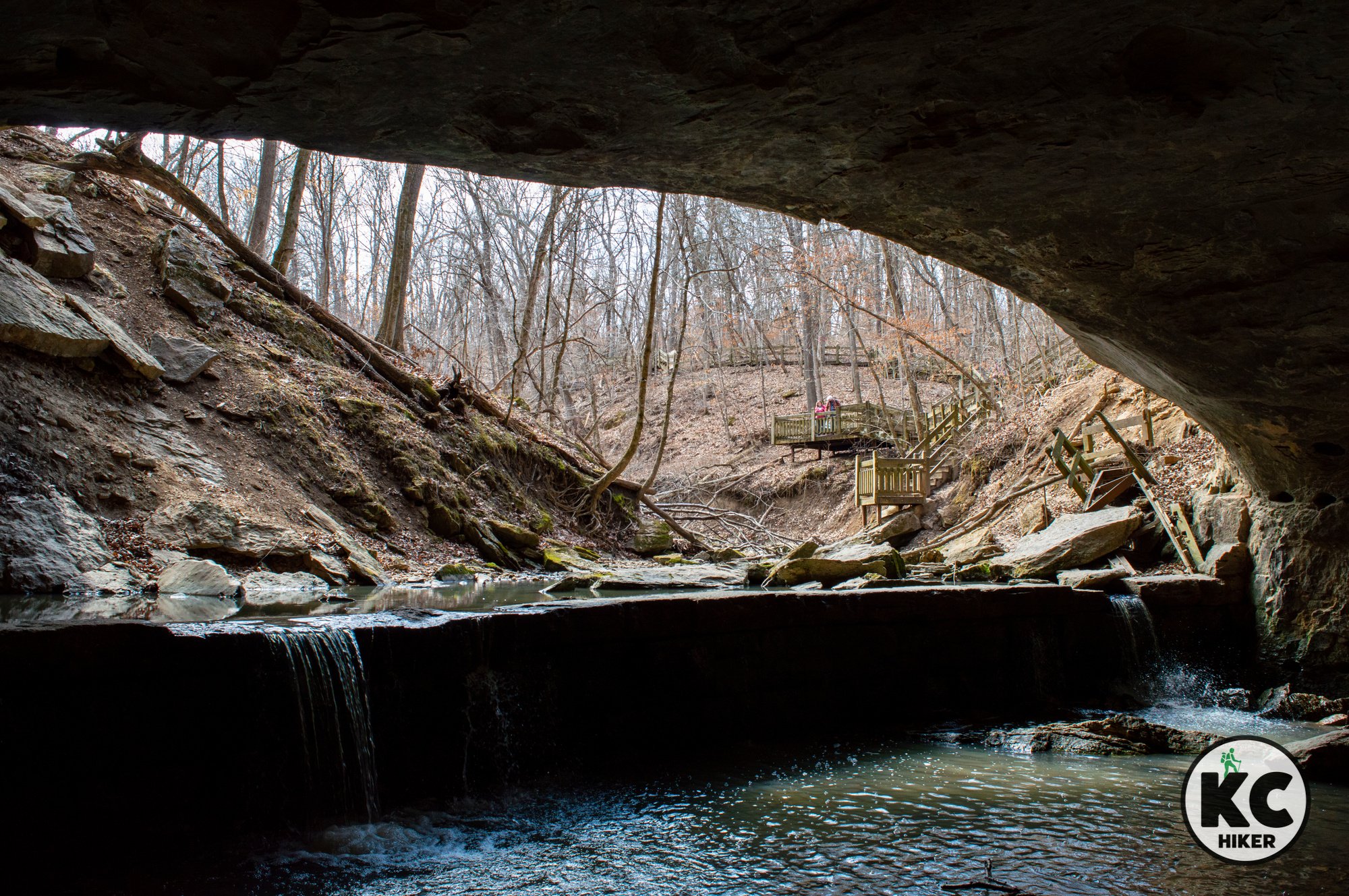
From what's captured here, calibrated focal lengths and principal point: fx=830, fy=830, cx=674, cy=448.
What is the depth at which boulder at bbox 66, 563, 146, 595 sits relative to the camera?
6406 mm

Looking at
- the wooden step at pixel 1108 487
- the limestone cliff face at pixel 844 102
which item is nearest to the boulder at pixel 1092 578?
the wooden step at pixel 1108 487

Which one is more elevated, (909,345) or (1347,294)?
(909,345)

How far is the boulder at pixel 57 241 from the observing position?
9.56 metres

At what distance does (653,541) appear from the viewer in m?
14.3

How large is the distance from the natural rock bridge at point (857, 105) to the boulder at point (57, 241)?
7989 mm

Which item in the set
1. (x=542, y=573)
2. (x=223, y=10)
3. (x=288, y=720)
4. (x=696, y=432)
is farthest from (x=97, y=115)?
(x=696, y=432)

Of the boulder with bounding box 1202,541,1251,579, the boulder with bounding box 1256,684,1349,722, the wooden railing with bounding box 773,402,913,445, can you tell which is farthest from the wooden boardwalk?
the boulder with bounding box 1256,684,1349,722

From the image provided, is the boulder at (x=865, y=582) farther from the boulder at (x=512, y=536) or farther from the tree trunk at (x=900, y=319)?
the tree trunk at (x=900, y=319)

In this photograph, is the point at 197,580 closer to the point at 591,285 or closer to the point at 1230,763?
the point at 1230,763

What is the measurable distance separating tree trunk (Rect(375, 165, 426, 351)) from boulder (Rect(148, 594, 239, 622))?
8.52m

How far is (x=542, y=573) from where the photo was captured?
1073 cm

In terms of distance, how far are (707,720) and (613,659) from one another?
2.75 feet

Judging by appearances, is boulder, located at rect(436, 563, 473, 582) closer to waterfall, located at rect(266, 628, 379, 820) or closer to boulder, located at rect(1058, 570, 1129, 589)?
waterfall, located at rect(266, 628, 379, 820)

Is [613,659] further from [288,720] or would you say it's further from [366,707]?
[288,720]
